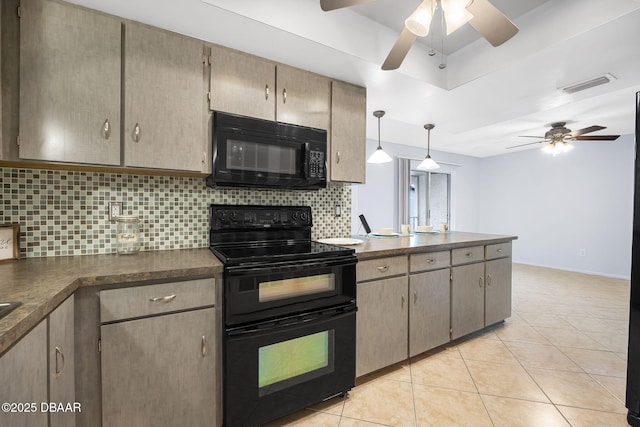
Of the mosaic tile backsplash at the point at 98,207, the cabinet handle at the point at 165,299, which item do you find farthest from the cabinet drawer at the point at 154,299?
the mosaic tile backsplash at the point at 98,207

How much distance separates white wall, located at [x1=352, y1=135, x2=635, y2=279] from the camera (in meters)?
4.74

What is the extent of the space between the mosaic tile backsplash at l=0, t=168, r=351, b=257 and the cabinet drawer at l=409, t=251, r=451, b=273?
1.18 m

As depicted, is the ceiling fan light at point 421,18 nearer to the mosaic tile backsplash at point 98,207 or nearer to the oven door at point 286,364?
the mosaic tile backsplash at point 98,207

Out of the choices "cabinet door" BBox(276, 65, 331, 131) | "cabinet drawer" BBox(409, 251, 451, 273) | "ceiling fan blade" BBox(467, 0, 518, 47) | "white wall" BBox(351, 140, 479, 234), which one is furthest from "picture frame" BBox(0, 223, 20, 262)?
"white wall" BBox(351, 140, 479, 234)

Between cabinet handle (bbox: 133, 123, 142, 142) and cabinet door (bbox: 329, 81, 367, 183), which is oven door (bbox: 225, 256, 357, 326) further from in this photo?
cabinet handle (bbox: 133, 123, 142, 142)

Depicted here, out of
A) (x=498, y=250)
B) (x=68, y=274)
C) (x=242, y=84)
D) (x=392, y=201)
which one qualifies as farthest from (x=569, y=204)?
(x=68, y=274)

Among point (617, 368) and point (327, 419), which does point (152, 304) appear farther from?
point (617, 368)

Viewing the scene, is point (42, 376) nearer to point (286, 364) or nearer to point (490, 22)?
point (286, 364)

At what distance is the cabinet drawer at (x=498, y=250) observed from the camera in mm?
2666

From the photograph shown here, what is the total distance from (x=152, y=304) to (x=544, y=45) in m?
2.72

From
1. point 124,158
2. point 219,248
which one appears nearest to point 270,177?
point 219,248

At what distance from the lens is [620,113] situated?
11.9 feet

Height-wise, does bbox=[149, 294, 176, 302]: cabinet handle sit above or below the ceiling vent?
below

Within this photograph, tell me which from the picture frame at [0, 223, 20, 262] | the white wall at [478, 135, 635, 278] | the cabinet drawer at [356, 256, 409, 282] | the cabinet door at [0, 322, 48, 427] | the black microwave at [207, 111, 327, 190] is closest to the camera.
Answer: the cabinet door at [0, 322, 48, 427]
